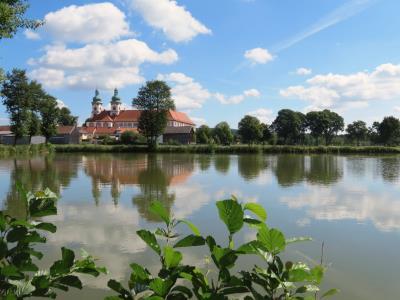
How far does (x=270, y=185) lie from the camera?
19.9 metres

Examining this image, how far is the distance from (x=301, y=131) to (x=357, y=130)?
17003 mm

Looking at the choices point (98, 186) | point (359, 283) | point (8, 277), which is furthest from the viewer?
point (98, 186)

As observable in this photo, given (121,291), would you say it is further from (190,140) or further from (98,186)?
(190,140)

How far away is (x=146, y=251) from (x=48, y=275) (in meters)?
6.30

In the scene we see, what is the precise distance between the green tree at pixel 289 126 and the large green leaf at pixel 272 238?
94.5 meters

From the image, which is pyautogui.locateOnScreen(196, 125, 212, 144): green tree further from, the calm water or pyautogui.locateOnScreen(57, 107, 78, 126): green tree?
the calm water

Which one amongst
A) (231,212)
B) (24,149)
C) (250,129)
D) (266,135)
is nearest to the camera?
(231,212)

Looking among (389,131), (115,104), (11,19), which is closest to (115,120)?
(115,104)

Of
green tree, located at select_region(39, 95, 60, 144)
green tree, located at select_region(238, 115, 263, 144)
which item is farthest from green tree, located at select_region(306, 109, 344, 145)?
green tree, located at select_region(39, 95, 60, 144)

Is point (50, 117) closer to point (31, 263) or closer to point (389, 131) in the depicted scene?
point (389, 131)

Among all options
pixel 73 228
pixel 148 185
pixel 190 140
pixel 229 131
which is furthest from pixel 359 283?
pixel 190 140

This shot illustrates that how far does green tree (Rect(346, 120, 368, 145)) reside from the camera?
10296cm

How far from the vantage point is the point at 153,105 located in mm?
69438

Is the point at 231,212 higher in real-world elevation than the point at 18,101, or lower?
lower
